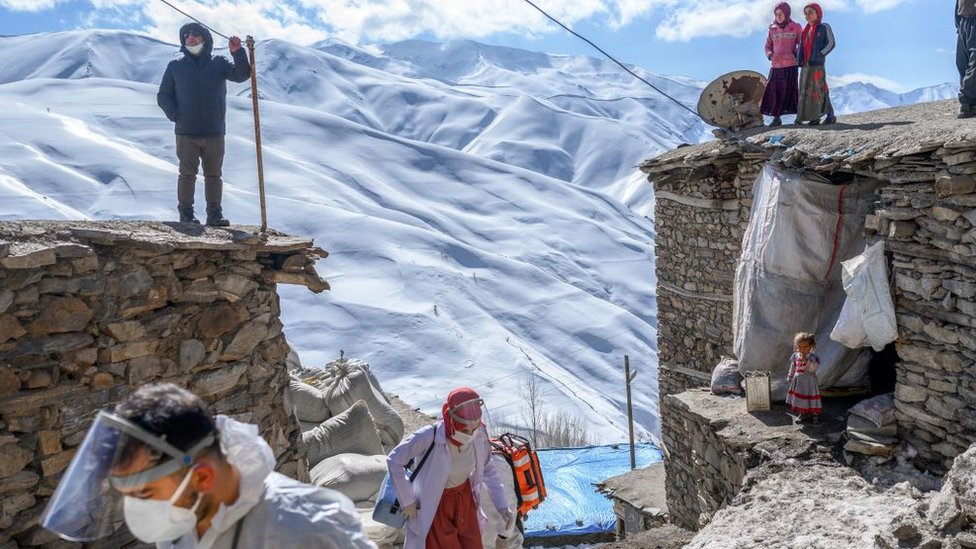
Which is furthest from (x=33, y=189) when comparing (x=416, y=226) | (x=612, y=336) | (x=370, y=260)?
(x=612, y=336)

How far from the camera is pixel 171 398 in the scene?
1.83 m

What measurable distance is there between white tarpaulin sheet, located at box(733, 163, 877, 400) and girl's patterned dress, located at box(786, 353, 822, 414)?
0.42 metres

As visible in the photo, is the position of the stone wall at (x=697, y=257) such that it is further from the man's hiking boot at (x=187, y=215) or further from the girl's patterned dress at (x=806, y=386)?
the man's hiking boot at (x=187, y=215)

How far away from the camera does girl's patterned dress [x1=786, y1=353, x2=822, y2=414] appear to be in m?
6.00

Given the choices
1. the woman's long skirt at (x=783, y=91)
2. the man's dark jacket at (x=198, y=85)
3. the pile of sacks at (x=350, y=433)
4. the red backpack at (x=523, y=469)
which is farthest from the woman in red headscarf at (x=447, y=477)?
the woman's long skirt at (x=783, y=91)

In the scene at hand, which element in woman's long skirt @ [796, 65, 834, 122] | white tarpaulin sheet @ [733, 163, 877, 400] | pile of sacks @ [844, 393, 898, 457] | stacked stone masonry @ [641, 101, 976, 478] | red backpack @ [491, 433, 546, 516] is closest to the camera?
red backpack @ [491, 433, 546, 516]

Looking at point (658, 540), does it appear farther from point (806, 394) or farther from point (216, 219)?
point (216, 219)

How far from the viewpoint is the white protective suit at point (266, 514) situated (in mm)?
1877

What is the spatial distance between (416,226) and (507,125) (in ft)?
57.2

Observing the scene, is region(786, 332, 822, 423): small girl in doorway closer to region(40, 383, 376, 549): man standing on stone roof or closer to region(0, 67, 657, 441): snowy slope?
region(40, 383, 376, 549): man standing on stone roof

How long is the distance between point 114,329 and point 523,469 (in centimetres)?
237

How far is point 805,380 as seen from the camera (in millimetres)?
6043

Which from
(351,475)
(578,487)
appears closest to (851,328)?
(351,475)

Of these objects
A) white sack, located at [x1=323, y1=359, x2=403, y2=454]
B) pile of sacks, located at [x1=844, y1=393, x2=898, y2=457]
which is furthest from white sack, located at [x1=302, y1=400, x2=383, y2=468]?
pile of sacks, located at [x1=844, y1=393, x2=898, y2=457]
